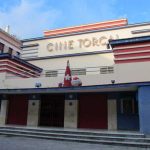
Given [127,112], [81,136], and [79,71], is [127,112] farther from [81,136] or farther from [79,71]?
[79,71]

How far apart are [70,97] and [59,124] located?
2155mm

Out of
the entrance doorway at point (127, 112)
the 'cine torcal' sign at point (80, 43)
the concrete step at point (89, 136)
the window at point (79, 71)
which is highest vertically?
the 'cine torcal' sign at point (80, 43)

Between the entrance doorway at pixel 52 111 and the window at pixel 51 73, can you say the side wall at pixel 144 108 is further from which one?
the window at pixel 51 73

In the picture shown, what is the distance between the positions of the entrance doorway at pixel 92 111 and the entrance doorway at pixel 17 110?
4704 millimetres

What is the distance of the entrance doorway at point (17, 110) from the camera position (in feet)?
61.1

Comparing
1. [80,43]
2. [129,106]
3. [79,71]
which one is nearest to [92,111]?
[129,106]

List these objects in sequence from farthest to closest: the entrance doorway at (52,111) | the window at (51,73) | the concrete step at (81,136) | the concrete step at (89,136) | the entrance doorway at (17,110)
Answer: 1. the window at (51,73)
2. the entrance doorway at (17,110)
3. the entrance doorway at (52,111)
4. the concrete step at (81,136)
5. the concrete step at (89,136)

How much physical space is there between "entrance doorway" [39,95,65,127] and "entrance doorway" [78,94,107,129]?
5.13 ft

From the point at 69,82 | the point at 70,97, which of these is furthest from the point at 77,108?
the point at 69,82

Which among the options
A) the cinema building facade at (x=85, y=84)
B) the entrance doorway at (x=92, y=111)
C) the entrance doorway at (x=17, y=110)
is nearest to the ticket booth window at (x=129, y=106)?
the cinema building facade at (x=85, y=84)

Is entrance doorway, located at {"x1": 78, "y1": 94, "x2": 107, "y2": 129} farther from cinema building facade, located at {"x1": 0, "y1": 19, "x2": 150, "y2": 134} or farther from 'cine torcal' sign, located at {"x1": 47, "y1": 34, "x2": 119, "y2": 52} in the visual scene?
'cine torcal' sign, located at {"x1": 47, "y1": 34, "x2": 119, "y2": 52}

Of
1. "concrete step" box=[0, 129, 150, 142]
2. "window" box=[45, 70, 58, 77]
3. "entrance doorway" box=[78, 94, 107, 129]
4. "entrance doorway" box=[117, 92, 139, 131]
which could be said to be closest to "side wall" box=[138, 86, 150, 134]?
"concrete step" box=[0, 129, 150, 142]

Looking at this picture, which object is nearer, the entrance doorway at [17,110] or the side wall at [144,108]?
the side wall at [144,108]

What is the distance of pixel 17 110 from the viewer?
1897 cm
